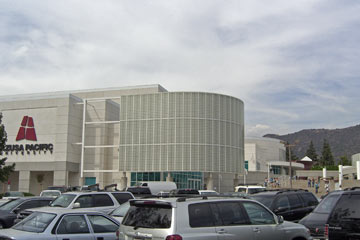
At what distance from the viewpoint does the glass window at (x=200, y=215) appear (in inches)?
303

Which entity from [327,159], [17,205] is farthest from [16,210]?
[327,159]

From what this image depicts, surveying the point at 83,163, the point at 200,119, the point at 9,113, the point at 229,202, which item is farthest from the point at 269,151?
the point at 229,202

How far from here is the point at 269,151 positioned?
9544 centimetres

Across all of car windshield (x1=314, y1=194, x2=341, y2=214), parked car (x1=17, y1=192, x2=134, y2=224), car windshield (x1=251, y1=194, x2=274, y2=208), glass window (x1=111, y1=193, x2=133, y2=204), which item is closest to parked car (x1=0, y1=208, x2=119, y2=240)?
parked car (x1=17, y1=192, x2=134, y2=224)

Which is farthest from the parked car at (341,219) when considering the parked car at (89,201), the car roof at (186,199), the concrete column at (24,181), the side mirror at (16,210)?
the concrete column at (24,181)

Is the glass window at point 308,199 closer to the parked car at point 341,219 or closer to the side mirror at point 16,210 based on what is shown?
the parked car at point 341,219

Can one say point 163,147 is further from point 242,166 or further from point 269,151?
point 269,151

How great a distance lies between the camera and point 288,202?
15.5 m

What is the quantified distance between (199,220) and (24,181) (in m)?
53.4

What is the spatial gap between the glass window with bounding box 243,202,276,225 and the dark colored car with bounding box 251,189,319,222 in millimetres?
5880

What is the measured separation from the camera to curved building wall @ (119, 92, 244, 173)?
55125 mm

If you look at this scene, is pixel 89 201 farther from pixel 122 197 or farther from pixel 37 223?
pixel 37 223

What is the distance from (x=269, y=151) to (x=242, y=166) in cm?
3678

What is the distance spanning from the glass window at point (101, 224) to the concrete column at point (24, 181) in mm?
49556
